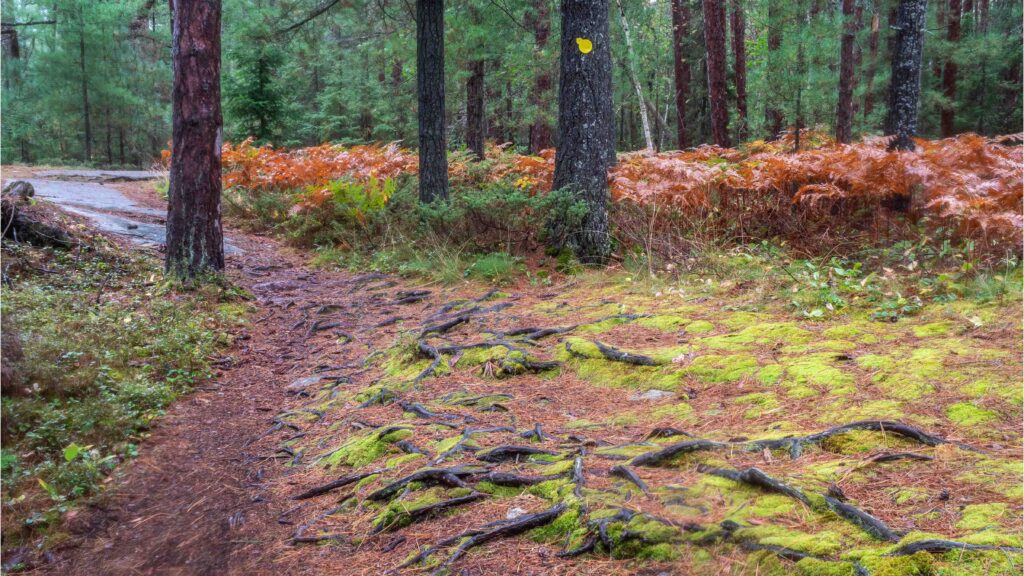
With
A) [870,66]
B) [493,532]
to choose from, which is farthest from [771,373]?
[870,66]

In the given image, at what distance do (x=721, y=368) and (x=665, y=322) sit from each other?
1143 millimetres

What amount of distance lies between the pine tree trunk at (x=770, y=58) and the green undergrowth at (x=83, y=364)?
10999 millimetres

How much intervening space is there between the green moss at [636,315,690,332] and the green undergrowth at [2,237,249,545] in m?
3.70

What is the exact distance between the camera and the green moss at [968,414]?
2681 millimetres

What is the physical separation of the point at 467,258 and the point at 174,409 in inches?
161

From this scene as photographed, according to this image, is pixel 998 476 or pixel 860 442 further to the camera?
→ pixel 860 442

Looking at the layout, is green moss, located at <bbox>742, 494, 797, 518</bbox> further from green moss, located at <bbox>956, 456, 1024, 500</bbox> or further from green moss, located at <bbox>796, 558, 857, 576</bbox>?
green moss, located at <bbox>956, 456, 1024, 500</bbox>

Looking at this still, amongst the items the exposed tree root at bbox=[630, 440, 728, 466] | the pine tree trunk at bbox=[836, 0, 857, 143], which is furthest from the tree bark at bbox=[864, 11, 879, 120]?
the exposed tree root at bbox=[630, 440, 728, 466]

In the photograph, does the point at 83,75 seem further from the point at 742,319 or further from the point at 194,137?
the point at 742,319

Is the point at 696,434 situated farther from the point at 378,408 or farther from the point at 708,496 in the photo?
the point at 378,408

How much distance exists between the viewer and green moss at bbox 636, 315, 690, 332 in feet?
15.7

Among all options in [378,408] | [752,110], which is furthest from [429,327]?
[752,110]

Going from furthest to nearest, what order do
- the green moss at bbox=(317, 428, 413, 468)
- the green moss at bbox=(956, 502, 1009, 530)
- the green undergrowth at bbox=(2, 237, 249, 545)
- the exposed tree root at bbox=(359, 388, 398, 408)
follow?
1. the exposed tree root at bbox=(359, 388, 398, 408)
2. the green moss at bbox=(317, 428, 413, 468)
3. the green undergrowth at bbox=(2, 237, 249, 545)
4. the green moss at bbox=(956, 502, 1009, 530)

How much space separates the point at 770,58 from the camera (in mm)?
12359
